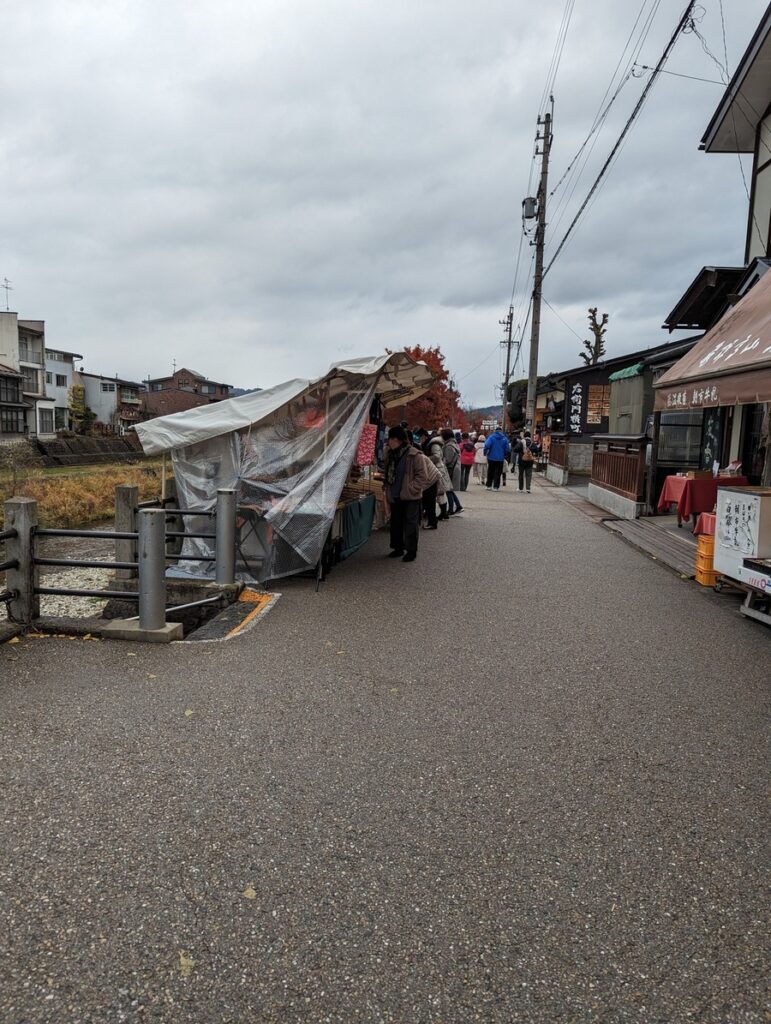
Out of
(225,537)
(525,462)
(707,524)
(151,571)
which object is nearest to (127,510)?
(225,537)

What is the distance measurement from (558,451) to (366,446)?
2065 centimetres

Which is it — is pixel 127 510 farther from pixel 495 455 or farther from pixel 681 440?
pixel 495 455

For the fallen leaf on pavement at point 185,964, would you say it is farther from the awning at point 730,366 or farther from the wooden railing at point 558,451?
the wooden railing at point 558,451

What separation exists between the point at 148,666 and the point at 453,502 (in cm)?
1137

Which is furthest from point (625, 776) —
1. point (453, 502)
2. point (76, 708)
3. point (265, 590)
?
point (453, 502)

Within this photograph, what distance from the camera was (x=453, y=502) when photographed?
1598cm

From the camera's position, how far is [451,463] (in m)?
17.6

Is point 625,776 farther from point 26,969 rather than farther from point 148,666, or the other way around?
point 148,666

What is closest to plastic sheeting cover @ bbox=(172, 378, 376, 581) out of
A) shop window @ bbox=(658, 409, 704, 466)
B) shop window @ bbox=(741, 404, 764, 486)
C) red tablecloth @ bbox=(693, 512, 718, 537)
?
red tablecloth @ bbox=(693, 512, 718, 537)

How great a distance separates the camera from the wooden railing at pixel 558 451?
89.6ft

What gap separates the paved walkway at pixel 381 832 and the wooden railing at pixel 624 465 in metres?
9.17

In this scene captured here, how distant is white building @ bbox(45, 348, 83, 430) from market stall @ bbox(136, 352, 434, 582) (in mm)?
63277

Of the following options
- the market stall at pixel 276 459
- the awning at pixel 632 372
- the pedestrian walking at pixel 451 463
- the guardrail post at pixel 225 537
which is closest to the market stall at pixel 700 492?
the pedestrian walking at pixel 451 463

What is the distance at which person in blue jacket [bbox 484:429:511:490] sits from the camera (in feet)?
70.4
